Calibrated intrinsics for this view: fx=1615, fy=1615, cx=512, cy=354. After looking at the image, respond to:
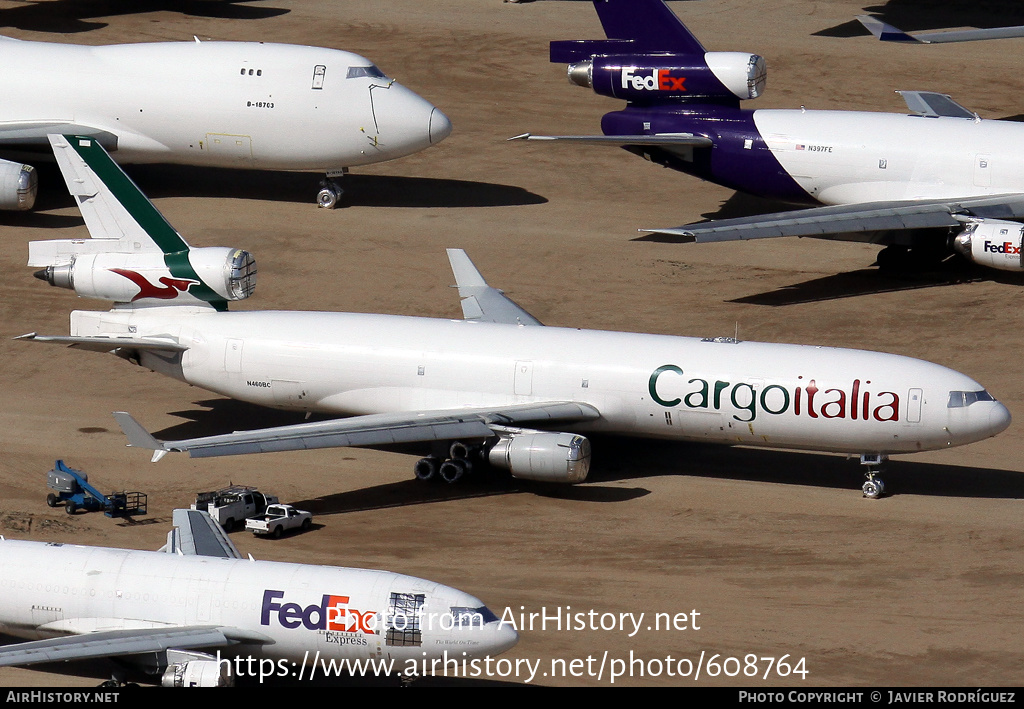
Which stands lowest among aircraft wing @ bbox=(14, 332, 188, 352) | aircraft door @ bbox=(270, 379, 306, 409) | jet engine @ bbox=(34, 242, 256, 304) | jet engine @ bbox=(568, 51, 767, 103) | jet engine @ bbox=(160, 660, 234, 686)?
jet engine @ bbox=(160, 660, 234, 686)

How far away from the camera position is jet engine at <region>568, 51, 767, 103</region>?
Answer: 208ft

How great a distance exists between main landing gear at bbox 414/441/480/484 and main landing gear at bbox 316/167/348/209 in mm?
23671

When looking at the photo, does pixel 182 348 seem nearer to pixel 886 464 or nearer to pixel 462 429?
pixel 462 429

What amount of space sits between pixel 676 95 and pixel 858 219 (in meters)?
10.1

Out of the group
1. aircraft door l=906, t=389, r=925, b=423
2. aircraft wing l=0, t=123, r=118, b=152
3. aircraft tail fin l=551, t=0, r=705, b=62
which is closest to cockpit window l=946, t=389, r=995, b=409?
aircraft door l=906, t=389, r=925, b=423

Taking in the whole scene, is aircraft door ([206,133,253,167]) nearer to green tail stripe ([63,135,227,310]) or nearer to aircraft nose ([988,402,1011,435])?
green tail stripe ([63,135,227,310])

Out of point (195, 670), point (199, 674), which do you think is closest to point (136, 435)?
point (195, 670)

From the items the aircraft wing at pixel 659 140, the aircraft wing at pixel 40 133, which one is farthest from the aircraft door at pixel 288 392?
the aircraft wing at pixel 40 133

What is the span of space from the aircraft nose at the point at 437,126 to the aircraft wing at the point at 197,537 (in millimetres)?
30503

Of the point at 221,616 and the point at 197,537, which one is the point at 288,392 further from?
the point at 221,616

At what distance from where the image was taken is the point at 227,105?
6469 centimetres

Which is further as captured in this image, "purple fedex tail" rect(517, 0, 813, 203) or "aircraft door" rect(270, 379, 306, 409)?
"purple fedex tail" rect(517, 0, 813, 203)

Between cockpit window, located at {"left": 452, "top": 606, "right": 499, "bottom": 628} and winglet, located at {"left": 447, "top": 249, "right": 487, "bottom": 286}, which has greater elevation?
winglet, located at {"left": 447, "top": 249, "right": 487, "bottom": 286}

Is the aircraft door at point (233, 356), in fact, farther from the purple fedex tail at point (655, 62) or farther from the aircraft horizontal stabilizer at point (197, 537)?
the purple fedex tail at point (655, 62)
